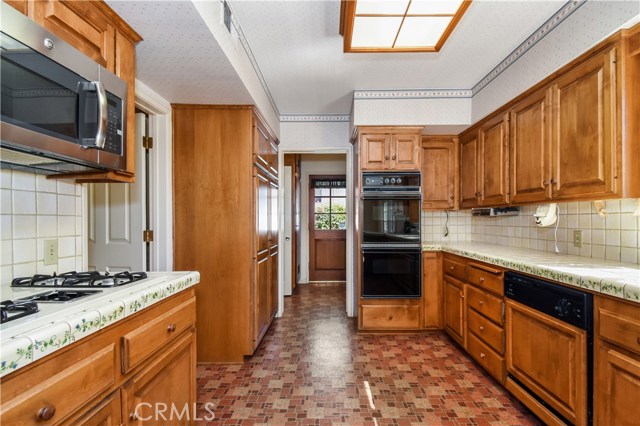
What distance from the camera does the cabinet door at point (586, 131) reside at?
1.54 metres

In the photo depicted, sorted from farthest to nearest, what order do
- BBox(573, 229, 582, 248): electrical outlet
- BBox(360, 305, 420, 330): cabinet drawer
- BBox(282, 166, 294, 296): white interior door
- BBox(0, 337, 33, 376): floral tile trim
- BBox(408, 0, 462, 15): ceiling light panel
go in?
BBox(282, 166, 294, 296): white interior door → BBox(360, 305, 420, 330): cabinet drawer → BBox(573, 229, 582, 248): electrical outlet → BBox(408, 0, 462, 15): ceiling light panel → BBox(0, 337, 33, 376): floral tile trim

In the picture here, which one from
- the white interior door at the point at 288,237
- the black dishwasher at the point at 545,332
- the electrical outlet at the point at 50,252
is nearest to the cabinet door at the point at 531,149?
the black dishwasher at the point at 545,332

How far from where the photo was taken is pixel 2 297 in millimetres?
1073

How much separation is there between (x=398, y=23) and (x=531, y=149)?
1.27m

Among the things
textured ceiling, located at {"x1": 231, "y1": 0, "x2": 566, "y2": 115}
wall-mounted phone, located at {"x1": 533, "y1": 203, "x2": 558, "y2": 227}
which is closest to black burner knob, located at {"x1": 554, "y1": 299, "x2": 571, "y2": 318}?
wall-mounted phone, located at {"x1": 533, "y1": 203, "x2": 558, "y2": 227}

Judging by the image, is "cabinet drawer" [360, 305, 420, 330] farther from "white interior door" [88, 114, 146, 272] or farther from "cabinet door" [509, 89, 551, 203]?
"white interior door" [88, 114, 146, 272]

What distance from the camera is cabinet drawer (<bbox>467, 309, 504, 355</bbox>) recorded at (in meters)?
2.09

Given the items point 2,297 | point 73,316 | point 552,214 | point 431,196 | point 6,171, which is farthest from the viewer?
point 431,196

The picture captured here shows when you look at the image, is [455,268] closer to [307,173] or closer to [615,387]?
[615,387]

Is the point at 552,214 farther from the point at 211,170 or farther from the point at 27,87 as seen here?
the point at 27,87

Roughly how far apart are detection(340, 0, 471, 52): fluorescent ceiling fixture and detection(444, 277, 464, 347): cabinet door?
6.50ft

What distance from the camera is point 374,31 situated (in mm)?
1918

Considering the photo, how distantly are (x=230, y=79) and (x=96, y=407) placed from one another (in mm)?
1846

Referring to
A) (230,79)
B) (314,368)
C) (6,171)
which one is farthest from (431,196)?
(6,171)
